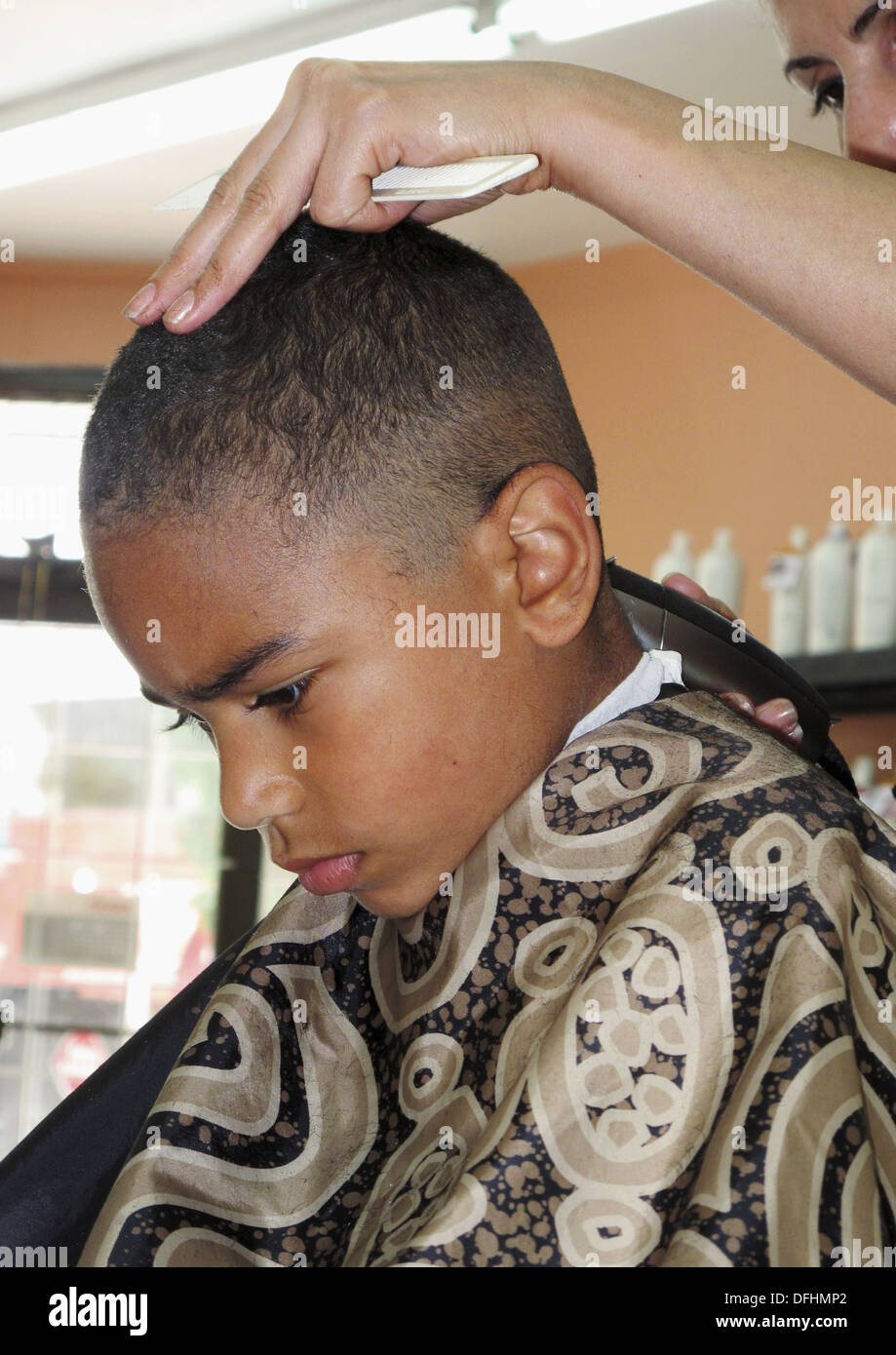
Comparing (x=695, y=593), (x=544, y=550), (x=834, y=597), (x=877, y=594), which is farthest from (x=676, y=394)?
(x=544, y=550)

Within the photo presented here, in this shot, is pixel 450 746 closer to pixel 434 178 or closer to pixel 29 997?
pixel 434 178

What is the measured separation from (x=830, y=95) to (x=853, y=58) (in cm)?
10

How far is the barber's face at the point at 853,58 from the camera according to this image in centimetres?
124

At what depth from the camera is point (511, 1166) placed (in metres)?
0.80

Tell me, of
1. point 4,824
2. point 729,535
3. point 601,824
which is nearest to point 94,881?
point 4,824

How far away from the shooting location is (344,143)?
978mm

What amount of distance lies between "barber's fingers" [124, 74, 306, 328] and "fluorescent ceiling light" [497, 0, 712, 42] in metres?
2.82

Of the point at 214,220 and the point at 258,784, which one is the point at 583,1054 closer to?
the point at 258,784

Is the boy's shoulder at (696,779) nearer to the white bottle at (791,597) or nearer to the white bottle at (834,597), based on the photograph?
the white bottle at (834,597)

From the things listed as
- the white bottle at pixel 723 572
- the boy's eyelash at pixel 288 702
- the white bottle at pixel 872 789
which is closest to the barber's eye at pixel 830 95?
the boy's eyelash at pixel 288 702

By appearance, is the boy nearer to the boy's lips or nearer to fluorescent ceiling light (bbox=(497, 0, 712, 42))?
the boy's lips

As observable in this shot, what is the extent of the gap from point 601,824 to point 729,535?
11.9ft

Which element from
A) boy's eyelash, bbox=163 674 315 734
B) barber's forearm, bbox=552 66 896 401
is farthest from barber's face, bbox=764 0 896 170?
boy's eyelash, bbox=163 674 315 734

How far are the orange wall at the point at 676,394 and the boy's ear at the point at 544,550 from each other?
126 inches
